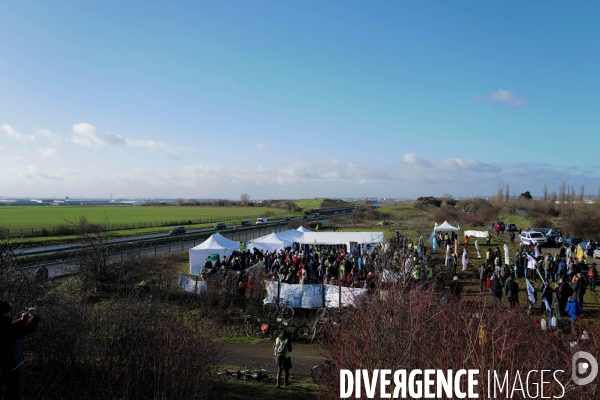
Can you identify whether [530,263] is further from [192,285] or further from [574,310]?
[192,285]

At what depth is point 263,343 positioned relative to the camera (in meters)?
14.6

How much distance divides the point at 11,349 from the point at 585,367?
8.98m

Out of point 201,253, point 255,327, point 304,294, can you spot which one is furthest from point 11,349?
point 201,253

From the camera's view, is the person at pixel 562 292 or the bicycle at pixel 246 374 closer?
the bicycle at pixel 246 374

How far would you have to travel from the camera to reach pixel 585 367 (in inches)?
249

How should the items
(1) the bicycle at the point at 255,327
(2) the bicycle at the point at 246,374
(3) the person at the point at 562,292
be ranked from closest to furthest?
(2) the bicycle at the point at 246,374
(3) the person at the point at 562,292
(1) the bicycle at the point at 255,327

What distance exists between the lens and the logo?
5.88m

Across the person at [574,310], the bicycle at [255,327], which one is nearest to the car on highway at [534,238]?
the person at [574,310]

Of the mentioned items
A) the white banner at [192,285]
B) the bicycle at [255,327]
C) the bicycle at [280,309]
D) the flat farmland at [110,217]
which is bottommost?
the bicycle at [255,327]

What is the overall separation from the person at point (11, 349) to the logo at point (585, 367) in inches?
318

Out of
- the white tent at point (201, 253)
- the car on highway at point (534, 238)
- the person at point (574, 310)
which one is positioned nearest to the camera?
the person at point (574, 310)

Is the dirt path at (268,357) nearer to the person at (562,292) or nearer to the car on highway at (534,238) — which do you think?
the person at (562,292)

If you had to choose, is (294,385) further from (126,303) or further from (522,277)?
(522,277)

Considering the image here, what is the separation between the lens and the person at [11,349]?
5.60m
